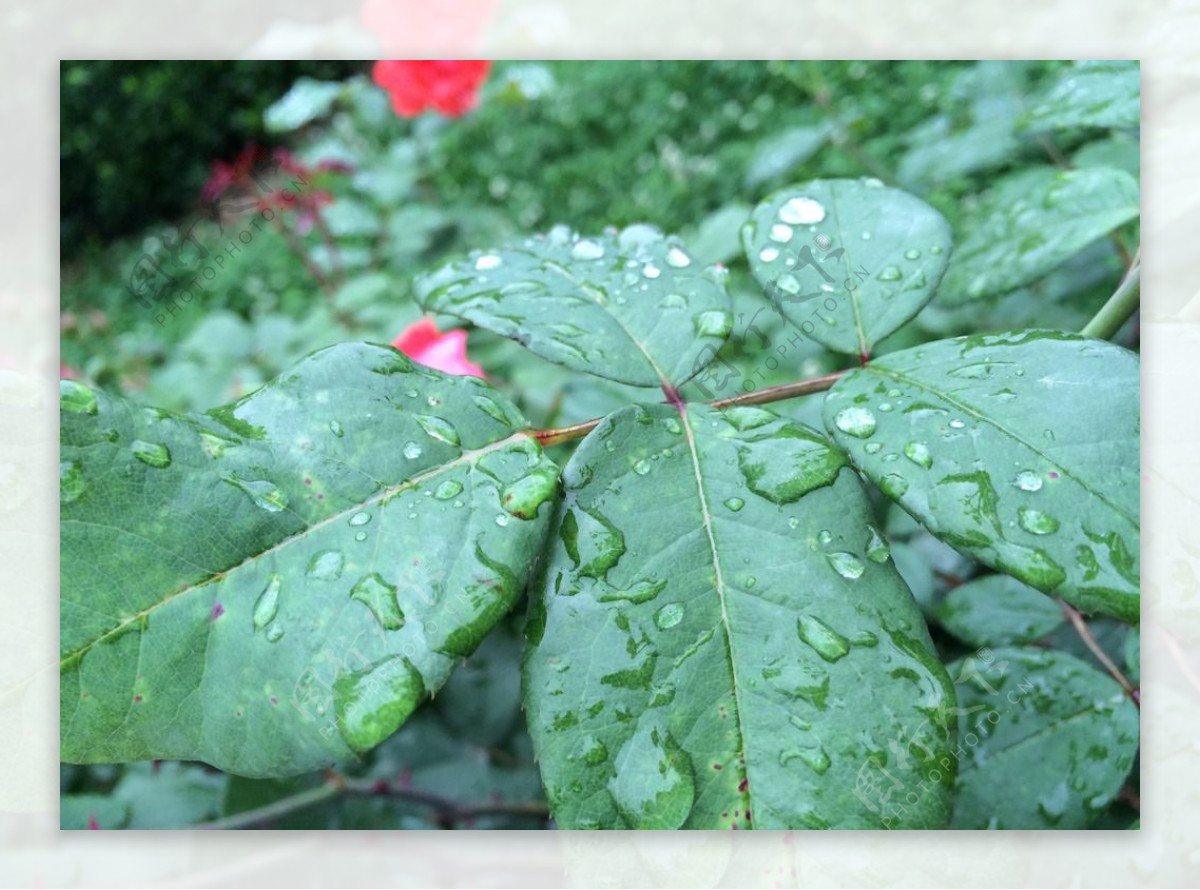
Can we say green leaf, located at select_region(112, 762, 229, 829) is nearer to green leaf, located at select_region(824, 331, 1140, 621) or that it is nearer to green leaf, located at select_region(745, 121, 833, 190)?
green leaf, located at select_region(824, 331, 1140, 621)

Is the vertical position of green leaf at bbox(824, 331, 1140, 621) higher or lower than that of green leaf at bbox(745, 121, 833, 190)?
lower

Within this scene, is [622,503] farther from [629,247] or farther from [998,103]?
[998,103]

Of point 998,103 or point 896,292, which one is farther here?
point 998,103

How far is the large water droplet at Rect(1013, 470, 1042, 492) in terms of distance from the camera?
20.4 inches

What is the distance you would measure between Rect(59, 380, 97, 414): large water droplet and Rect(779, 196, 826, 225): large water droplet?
0.47 meters

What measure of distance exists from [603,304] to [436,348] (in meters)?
0.31

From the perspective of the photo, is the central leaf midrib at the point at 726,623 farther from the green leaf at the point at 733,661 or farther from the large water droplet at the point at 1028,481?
the large water droplet at the point at 1028,481

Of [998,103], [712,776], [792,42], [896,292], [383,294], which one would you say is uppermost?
[792,42]

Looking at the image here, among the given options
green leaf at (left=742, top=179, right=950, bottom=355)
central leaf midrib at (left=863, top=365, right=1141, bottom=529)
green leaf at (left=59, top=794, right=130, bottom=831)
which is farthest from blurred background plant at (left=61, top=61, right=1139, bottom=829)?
central leaf midrib at (left=863, top=365, right=1141, bottom=529)

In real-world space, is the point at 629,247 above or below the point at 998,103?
below

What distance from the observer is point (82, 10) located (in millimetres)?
1081

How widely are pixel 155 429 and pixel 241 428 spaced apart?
2.0 inches

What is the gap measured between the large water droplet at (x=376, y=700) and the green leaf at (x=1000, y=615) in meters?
0.51

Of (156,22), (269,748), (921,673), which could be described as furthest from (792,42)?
(269,748)
